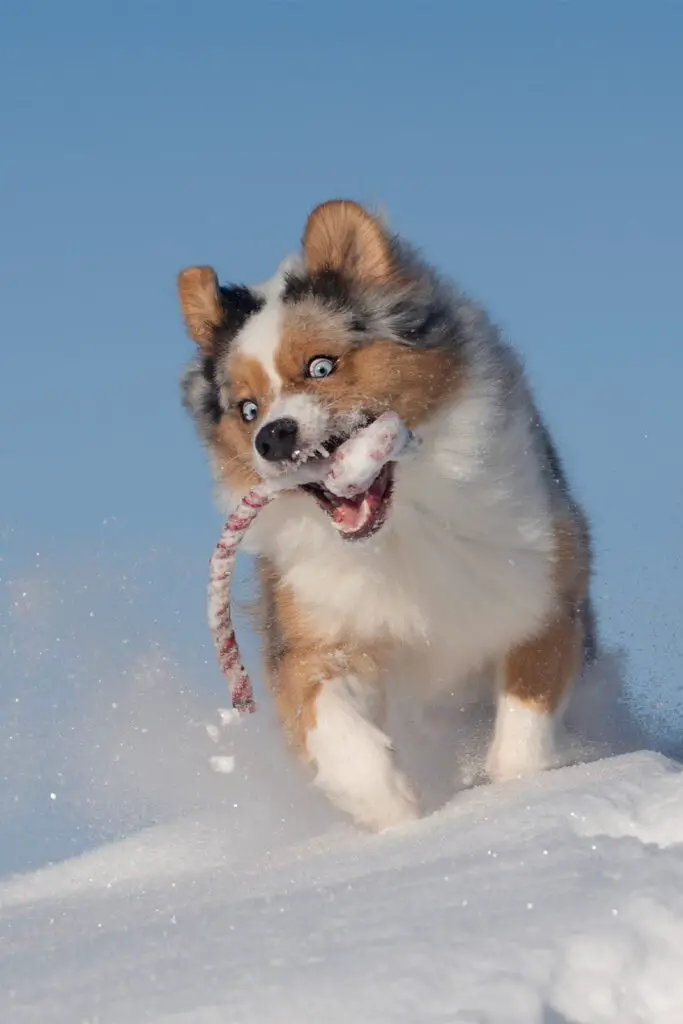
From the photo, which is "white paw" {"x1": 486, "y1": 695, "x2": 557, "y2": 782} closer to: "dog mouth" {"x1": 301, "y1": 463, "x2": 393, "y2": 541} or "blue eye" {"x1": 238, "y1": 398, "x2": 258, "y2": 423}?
"dog mouth" {"x1": 301, "y1": 463, "x2": 393, "y2": 541}

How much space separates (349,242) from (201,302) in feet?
2.76

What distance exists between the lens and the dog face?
5.96 meters

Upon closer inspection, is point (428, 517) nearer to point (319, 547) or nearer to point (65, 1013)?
point (319, 547)

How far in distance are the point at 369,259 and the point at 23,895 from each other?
11.3 ft

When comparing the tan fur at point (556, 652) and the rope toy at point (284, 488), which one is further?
the tan fur at point (556, 652)

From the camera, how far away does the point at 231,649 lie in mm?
6418

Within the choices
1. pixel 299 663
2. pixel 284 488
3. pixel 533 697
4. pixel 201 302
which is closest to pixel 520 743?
pixel 533 697

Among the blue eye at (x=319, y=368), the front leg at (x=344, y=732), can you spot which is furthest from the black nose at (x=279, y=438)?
the front leg at (x=344, y=732)

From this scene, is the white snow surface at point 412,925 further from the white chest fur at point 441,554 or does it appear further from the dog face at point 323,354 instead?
the dog face at point 323,354

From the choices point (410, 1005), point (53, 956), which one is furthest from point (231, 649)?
point (410, 1005)

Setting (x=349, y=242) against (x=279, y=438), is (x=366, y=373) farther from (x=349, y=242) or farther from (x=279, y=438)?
(x=349, y=242)

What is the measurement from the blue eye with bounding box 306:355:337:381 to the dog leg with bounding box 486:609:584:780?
1.70m

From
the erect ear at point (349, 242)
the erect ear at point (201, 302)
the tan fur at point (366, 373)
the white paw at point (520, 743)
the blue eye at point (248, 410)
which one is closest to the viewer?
the tan fur at point (366, 373)

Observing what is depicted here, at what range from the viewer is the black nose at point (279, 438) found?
5.75 meters
